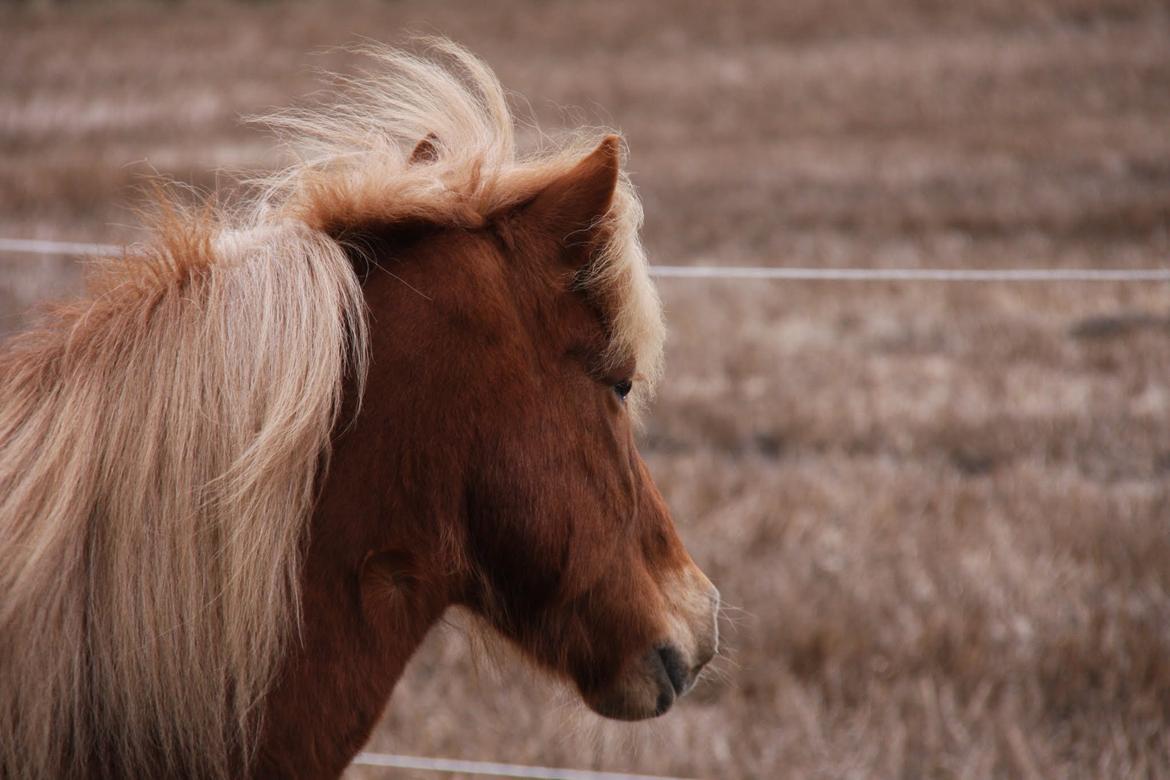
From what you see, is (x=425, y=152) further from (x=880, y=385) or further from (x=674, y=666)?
(x=880, y=385)

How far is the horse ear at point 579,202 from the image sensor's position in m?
1.81

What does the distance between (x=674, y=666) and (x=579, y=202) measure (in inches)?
32.5

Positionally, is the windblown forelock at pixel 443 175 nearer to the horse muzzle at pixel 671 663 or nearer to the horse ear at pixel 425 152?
the horse ear at pixel 425 152

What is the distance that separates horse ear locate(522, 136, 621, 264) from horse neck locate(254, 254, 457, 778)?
308mm

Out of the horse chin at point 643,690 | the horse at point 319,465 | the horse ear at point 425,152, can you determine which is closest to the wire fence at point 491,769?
the horse chin at point 643,690

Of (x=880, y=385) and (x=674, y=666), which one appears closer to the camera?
(x=674, y=666)

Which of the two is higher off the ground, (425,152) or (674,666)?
(425,152)

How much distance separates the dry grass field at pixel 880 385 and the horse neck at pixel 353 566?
414mm

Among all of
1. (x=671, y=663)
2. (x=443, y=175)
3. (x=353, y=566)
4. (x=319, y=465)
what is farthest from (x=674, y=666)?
(x=443, y=175)

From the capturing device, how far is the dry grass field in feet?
11.9

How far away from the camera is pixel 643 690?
79.4 inches

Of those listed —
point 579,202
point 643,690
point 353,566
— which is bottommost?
point 643,690

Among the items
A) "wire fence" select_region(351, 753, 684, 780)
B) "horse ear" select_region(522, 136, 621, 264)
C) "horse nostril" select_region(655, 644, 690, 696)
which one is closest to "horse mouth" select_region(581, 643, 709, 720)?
"horse nostril" select_region(655, 644, 690, 696)

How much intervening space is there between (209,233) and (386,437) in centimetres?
46
